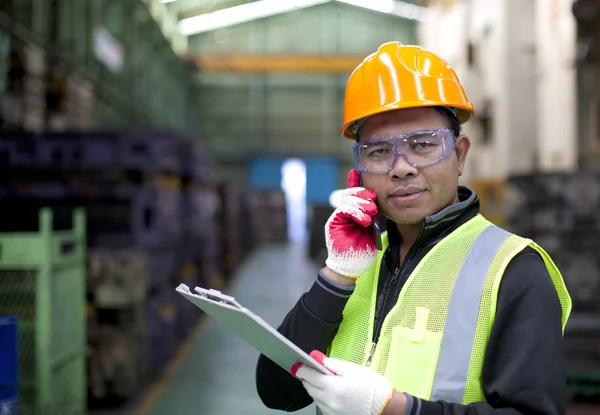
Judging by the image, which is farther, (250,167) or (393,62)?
(250,167)

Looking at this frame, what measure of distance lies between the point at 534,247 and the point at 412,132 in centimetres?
38

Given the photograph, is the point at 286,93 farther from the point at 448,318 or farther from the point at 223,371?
the point at 448,318

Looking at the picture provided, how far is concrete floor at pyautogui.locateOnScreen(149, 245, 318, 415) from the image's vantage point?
450 cm

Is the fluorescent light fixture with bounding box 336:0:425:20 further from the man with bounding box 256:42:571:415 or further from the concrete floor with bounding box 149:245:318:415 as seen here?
the man with bounding box 256:42:571:415

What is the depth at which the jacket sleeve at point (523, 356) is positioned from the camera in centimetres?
115

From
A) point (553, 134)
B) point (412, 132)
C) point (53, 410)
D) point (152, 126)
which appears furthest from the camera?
point (152, 126)

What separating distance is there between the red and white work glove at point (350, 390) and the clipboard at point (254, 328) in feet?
0.07

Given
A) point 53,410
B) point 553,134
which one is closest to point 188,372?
point 53,410

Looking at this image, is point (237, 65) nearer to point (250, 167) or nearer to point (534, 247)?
point (250, 167)

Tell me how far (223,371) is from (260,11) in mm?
20609

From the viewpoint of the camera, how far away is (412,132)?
4.67 ft

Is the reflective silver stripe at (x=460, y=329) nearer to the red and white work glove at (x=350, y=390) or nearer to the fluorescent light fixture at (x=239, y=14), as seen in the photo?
the red and white work glove at (x=350, y=390)

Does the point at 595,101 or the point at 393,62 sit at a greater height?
the point at 595,101

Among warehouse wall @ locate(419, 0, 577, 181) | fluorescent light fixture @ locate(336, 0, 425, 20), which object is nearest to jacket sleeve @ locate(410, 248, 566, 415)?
warehouse wall @ locate(419, 0, 577, 181)
